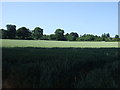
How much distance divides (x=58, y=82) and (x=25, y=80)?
2.82ft

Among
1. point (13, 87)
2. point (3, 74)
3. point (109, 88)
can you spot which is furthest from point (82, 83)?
point (3, 74)

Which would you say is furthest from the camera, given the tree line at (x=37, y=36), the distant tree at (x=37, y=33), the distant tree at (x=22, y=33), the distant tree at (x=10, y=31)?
the distant tree at (x=37, y=33)

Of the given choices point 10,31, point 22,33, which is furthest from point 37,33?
point 10,31

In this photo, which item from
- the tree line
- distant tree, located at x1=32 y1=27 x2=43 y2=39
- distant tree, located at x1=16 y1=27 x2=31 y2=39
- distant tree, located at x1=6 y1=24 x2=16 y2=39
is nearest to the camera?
distant tree, located at x1=6 y1=24 x2=16 y2=39

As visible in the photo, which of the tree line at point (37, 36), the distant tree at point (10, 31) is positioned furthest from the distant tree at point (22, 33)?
the distant tree at point (10, 31)

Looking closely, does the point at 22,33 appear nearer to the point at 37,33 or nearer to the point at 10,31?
the point at 10,31

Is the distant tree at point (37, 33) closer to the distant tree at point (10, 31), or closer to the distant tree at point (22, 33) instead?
the distant tree at point (22, 33)

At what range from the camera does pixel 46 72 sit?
478 cm

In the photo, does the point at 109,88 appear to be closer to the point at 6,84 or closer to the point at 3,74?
the point at 6,84

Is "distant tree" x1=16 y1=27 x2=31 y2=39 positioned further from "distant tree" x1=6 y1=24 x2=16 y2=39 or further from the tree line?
"distant tree" x1=6 y1=24 x2=16 y2=39

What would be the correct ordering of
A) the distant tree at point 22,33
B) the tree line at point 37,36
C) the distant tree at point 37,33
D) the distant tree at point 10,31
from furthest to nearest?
the distant tree at point 37,33, the distant tree at point 22,33, the tree line at point 37,36, the distant tree at point 10,31

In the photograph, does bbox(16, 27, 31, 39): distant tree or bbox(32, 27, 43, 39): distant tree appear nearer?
bbox(16, 27, 31, 39): distant tree

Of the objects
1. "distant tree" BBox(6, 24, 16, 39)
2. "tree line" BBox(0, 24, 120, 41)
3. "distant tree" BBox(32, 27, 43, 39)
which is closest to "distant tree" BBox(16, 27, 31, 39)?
"tree line" BBox(0, 24, 120, 41)

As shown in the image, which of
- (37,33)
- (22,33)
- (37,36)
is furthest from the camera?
(37,33)
